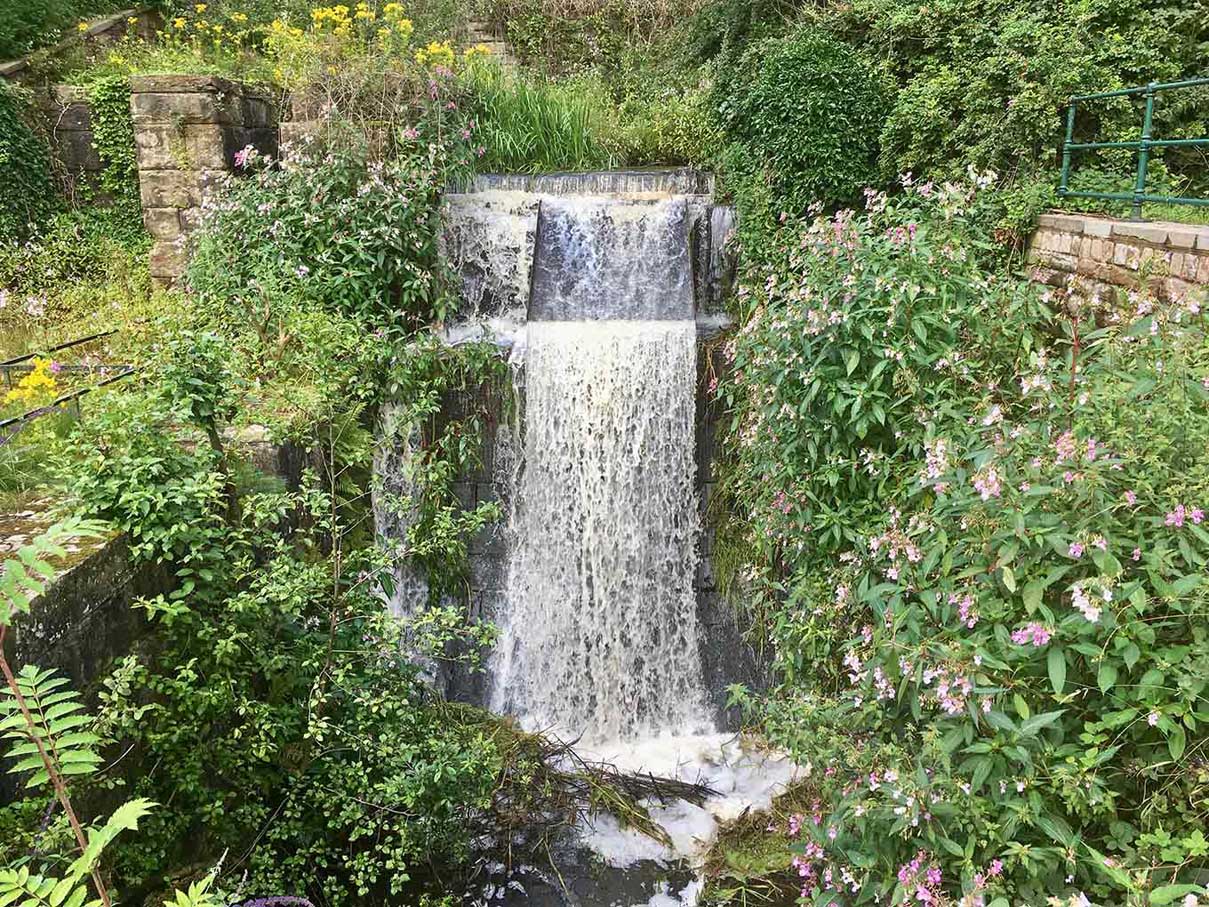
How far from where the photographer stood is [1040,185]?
532cm

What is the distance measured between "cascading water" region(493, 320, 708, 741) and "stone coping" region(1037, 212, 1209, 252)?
8.13 feet

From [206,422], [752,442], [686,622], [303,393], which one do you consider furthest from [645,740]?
[206,422]

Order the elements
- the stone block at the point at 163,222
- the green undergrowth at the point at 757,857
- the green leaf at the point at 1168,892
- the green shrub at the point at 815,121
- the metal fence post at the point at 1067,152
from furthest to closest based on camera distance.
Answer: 1. the stone block at the point at 163,222
2. the green shrub at the point at 815,121
3. the metal fence post at the point at 1067,152
4. the green undergrowth at the point at 757,857
5. the green leaf at the point at 1168,892

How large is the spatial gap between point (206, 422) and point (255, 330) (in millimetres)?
2214

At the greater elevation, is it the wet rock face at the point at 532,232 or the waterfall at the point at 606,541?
the wet rock face at the point at 532,232

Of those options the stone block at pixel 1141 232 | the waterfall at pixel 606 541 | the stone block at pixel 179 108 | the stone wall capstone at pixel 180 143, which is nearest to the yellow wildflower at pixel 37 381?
the waterfall at pixel 606 541

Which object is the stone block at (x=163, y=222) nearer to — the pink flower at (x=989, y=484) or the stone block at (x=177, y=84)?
the stone block at (x=177, y=84)

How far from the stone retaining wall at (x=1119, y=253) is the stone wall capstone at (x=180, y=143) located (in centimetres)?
658

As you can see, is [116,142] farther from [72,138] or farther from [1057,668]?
[1057,668]

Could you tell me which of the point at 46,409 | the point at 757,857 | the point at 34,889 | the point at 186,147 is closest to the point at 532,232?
the point at 186,147

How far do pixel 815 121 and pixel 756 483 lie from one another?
3.23m

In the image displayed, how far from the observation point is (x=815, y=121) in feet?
20.7

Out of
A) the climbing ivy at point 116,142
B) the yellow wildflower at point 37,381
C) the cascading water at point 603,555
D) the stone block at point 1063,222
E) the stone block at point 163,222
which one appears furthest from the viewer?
the climbing ivy at point 116,142

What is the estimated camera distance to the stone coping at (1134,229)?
399 centimetres
